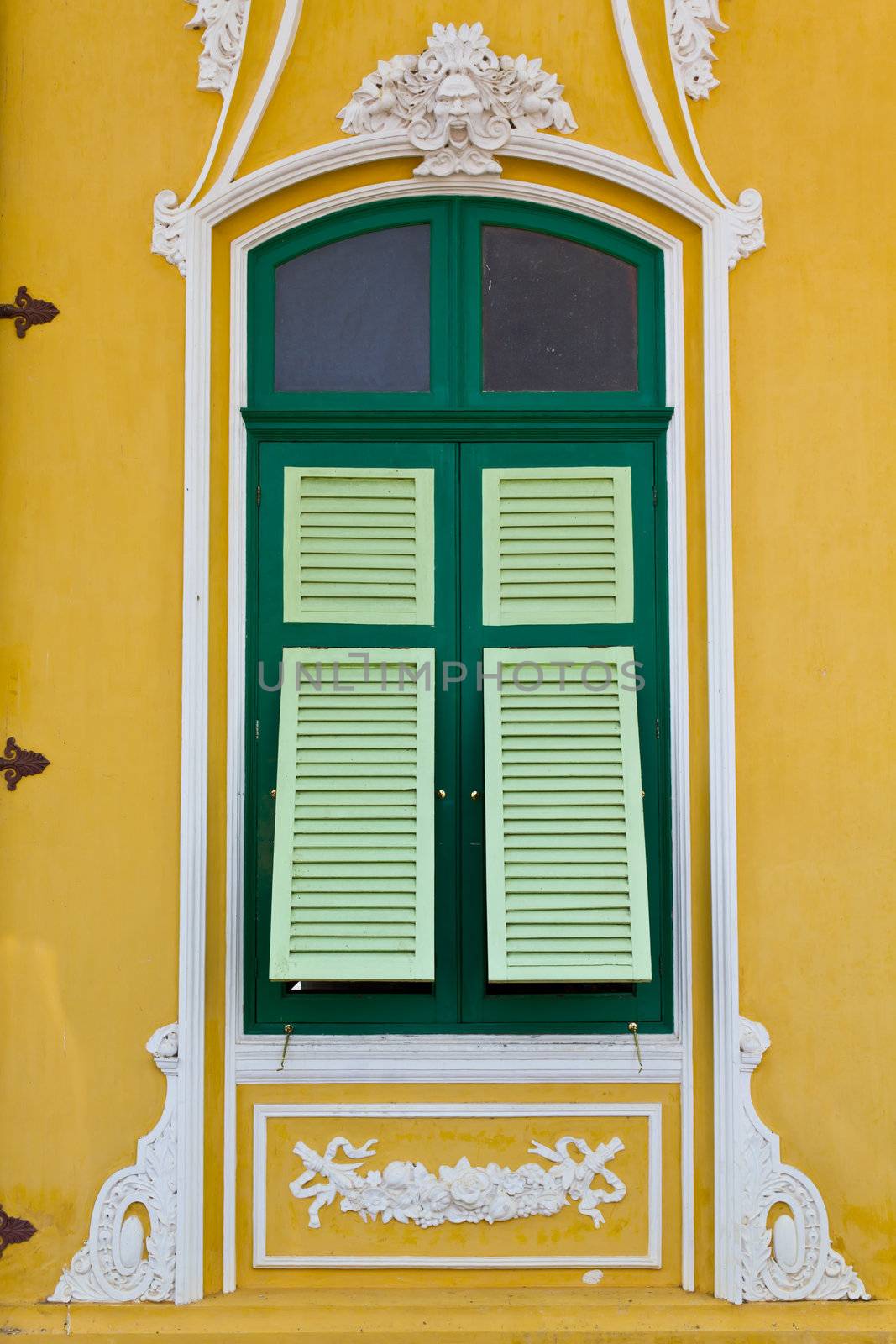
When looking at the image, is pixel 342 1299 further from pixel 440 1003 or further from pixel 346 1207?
pixel 440 1003

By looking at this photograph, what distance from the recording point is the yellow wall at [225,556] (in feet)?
12.2

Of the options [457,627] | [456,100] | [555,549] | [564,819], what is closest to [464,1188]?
[564,819]

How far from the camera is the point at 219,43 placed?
12.6ft

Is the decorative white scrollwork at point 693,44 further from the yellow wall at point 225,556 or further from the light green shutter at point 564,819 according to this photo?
the light green shutter at point 564,819

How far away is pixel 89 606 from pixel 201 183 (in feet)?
4.41

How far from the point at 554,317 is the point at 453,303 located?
12.7 inches

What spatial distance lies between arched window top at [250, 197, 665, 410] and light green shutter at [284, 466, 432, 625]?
32 centimetres

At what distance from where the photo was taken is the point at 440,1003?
3764 mm

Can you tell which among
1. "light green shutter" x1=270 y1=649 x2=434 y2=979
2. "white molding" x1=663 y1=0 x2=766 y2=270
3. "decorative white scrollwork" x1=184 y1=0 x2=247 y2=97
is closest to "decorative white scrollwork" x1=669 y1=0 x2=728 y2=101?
"white molding" x1=663 y1=0 x2=766 y2=270

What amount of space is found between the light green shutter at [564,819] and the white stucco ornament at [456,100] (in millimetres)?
1585

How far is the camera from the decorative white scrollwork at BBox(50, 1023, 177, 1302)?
365cm

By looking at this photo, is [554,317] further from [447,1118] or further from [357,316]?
[447,1118]

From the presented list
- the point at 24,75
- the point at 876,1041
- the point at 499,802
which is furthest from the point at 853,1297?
the point at 24,75

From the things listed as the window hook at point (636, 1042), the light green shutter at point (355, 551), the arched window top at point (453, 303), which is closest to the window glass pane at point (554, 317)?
the arched window top at point (453, 303)
